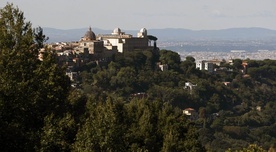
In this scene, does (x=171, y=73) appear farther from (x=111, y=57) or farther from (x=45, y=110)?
(x=45, y=110)

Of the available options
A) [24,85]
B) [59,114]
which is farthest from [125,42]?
[24,85]

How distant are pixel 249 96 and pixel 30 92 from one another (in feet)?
170

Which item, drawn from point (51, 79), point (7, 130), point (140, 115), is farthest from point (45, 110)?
point (140, 115)

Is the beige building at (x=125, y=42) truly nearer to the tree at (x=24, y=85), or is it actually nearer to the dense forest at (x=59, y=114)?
the dense forest at (x=59, y=114)

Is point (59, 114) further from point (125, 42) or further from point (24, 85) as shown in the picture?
point (125, 42)

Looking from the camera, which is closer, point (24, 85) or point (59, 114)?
point (24, 85)

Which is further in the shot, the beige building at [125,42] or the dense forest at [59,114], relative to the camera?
the beige building at [125,42]

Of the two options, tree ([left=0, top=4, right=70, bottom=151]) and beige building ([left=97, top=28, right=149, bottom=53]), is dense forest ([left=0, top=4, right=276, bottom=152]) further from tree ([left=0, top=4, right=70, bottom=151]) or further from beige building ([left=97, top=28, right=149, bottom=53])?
beige building ([left=97, top=28, right=149, bottom=53])

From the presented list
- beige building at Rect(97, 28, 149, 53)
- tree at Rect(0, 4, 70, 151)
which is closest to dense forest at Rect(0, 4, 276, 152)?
tree at Rect(0, 4, 70, 151)

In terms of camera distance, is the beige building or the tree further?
the beige building

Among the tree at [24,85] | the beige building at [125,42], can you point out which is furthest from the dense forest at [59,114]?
the beige building at [125,42]

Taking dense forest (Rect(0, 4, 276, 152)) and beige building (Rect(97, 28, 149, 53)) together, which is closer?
dense forest (Rect(0, 4, 276, 152))

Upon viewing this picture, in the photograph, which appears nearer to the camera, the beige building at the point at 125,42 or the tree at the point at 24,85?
the tree at the point at 24,85

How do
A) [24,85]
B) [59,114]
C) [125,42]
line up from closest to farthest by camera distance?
[24,85], [59,114], [125,42]
